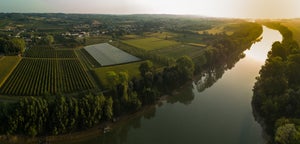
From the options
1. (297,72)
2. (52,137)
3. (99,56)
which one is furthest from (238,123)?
(99,56)

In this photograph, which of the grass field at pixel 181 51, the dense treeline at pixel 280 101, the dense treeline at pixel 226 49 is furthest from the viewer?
the grass field at pixel 181 51

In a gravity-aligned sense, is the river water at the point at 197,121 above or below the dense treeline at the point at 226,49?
below

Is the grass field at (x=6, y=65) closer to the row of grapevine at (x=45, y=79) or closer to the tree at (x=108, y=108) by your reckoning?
the row of grapevine at (x=45, y=79)

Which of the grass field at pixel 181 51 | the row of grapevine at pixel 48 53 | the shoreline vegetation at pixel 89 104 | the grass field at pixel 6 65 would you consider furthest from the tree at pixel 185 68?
the row of grapevine at pixel 48 53

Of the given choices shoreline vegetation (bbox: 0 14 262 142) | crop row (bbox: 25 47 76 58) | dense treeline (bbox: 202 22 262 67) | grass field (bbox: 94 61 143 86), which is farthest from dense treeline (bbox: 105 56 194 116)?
crop row (bbox: 25 47 76 58)

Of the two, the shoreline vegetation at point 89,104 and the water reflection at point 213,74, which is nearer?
the shoreline vegetation at point 89,104

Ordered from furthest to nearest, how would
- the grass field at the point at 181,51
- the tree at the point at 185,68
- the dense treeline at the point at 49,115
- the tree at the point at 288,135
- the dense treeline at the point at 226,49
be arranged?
the grass field at the point at 181,51 → the dense treeline at the point at 226,49 → the tree at the point at 185,68 → the dense treeline at the point at 49,115 → the tree at the point at 288,135

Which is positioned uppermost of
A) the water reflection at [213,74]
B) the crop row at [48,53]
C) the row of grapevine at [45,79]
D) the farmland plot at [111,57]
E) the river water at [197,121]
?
the crop row at [48,53]

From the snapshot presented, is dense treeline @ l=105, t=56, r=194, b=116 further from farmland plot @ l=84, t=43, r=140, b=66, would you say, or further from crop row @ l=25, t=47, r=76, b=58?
crop row @ l=25, t=47, r=76, b=58
